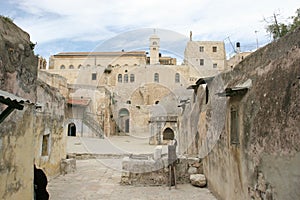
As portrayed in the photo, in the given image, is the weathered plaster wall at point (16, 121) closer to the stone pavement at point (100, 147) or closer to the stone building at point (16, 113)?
the stone building at point (16, 113)

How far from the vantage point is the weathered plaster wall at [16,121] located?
3859 mm

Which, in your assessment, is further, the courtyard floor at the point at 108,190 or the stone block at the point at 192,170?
the stone block at the point at 192,170

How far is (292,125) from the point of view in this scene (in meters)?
3.35

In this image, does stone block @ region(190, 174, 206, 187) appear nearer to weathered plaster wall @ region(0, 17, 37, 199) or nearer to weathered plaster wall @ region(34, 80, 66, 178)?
weathered plaster wall @ region(34, 80, 66, 178)

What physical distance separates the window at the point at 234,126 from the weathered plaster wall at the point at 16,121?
13.3 ft

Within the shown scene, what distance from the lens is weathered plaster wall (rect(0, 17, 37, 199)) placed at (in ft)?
12.7

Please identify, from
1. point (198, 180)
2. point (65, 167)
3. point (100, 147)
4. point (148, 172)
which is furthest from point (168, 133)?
point (198, 180)

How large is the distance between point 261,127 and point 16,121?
399 centimetres

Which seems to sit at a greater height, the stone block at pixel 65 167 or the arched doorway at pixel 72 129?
the arched doorway at pixel 72 129

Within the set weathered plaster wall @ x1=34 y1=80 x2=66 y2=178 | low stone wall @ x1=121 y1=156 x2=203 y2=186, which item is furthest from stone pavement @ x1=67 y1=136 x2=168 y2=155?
weathered plaster wall @ x1=34 y1=80 x2=66 y2=178

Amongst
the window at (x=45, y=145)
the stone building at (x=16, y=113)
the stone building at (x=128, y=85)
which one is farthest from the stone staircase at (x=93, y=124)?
the stone building at (x=16, y=113)

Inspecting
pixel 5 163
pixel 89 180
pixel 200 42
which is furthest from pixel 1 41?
pixel 200 42

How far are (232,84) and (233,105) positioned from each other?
65 cm

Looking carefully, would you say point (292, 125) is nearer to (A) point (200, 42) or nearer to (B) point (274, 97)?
(B) point (274, 97)
